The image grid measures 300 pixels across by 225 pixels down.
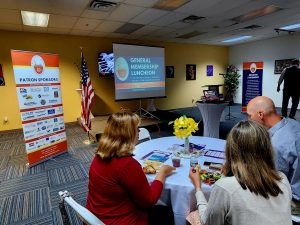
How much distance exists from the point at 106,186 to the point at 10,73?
19.4 ft

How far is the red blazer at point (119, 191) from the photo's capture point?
1134mm

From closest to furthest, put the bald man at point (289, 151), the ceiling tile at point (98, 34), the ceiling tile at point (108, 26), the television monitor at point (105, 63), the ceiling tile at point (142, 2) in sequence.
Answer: the bald man at point (289, 151), the ceiling tile at point (142, 2), the ceiling tile at point (108, 26), the ceiling tile at point (98, 34), the television monitor at point (105, 63)

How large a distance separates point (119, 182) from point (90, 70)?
6.10 meters

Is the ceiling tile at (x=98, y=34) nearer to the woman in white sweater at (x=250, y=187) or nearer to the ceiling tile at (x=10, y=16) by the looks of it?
the ceiling tile at (x=10, y=16)

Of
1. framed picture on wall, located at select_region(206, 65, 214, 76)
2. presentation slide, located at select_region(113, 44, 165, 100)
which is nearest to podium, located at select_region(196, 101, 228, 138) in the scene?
presentation slide, located at select_region(113, 44, 165, 100)

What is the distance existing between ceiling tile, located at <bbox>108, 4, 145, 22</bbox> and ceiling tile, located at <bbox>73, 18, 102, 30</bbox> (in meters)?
0.49

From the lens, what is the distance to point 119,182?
1.14m

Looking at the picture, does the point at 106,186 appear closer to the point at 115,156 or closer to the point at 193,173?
the point at 115,156

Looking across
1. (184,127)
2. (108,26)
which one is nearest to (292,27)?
(108,26)

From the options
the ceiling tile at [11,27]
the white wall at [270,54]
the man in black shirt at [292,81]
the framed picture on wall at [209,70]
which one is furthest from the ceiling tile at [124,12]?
the white wall at [270,54]

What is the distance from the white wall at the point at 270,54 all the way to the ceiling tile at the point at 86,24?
21.3 ft

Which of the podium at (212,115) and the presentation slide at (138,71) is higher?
the presentation slide at (138,71)

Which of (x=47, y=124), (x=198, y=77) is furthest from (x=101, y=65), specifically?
(x=198, y=77)

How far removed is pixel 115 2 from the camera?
151 inches
